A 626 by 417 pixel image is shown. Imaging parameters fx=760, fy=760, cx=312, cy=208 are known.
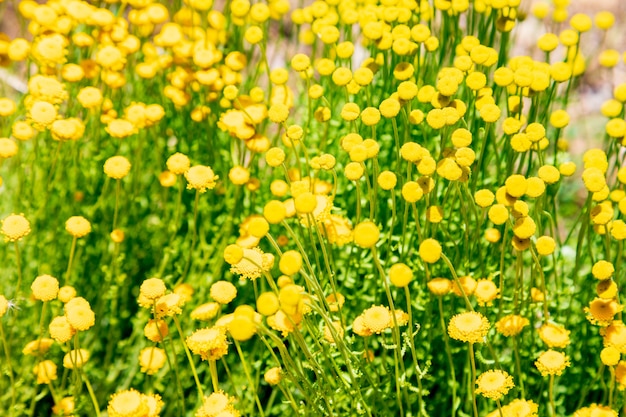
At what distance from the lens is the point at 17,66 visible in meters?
4.07

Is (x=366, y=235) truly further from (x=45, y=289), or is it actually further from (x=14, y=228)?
(x=14, y=228)

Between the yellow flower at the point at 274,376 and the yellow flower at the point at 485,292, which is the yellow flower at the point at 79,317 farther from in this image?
the yellow flower at the point at 485,292

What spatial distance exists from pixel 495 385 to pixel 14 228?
128cm

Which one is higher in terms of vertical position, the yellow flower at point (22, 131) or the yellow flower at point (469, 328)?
the yellow flower at point (22, 131)

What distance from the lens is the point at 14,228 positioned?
200cm

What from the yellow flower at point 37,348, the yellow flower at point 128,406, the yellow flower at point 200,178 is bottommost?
the yellow flower at point 37,348

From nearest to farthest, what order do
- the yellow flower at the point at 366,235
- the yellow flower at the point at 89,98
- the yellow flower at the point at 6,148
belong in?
the yellow flower at the point at 366,235 → the yellow flower at the point at 6,148 → the yellow flower at the point at 89,98

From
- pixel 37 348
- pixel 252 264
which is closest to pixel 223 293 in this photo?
pixel 252 264

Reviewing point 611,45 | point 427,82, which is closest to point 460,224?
point 427,82

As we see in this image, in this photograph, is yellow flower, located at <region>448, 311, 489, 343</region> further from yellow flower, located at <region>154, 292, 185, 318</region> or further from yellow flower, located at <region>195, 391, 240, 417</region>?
yellow flower, located at <region>154, 292, 185, 318</region>

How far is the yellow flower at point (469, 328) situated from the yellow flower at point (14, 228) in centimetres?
113

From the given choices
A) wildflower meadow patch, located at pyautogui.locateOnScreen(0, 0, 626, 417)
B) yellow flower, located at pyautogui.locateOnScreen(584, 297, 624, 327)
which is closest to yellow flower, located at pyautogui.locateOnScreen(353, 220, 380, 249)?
wildflower meadow patch, located at pyautogui.locateOnScreen(0, 0, 626, 417)

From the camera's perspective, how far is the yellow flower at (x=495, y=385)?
1749mm

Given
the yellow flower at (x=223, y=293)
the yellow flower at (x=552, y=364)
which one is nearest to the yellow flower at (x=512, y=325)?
the yellow flower at (x=552, y=364)
